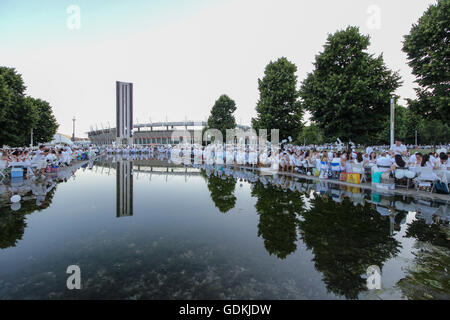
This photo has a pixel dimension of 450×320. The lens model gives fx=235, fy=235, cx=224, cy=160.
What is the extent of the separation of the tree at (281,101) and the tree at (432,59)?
12.8 meters

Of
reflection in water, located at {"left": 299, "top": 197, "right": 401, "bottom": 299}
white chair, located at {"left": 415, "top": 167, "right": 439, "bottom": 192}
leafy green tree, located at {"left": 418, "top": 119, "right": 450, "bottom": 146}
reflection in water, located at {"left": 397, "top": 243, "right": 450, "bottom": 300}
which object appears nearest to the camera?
reflection in water, located at {"left": 397, "top": 243, "right": 450, "bottom": 300}

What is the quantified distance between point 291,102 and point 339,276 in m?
28.1

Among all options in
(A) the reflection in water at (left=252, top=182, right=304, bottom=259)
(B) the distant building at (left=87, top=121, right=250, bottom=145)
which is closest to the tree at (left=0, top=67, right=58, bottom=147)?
(A) the reflection in water at (left=252, top=182, right=304, bottom=259)

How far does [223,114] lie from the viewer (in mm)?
50156

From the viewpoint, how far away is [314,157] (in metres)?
14.7

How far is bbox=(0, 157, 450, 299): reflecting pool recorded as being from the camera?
9.87 ft

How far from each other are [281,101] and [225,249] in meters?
27.5

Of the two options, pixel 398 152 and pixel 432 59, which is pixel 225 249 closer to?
pixel 398 152

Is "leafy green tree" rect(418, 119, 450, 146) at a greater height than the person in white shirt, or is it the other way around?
"leafy green tree" rect(418, 119, 450, 146)

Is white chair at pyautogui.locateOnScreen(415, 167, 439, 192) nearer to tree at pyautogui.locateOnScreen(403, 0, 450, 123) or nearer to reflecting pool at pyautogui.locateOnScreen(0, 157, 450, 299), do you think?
reflecting pool at pyautogui.locateOnScreen(0, 157, 450, 299)

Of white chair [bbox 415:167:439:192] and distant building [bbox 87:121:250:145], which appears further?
distant building [bbox 87:121:250:145]

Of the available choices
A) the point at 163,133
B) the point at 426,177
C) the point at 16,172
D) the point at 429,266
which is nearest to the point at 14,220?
the point at 429,266

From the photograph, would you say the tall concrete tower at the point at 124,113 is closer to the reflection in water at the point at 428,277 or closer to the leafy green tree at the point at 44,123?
the leafy green tree at the point at 44,123

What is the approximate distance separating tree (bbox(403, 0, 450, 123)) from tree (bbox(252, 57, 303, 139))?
12.8m
